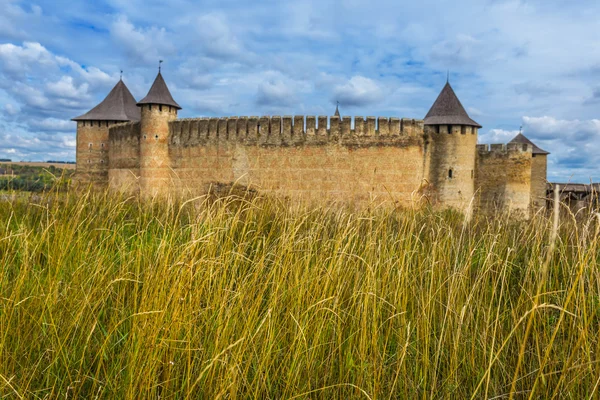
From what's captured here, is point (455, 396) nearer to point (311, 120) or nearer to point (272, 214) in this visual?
point (272, 214)

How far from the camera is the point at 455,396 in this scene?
1.94 meters

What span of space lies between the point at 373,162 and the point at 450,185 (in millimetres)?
3474

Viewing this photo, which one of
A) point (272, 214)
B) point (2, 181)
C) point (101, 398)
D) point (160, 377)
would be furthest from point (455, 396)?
point (2, 181)

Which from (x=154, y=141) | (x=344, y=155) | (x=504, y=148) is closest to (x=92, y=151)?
(x=154, y=141)

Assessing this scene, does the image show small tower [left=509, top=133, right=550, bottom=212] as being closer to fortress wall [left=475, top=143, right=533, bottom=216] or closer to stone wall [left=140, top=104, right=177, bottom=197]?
fortress wall [left=475, top=143, right=533, bottom=216]

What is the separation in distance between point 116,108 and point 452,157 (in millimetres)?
20214

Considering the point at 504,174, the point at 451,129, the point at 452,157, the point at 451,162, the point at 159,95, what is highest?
the point at 159,95

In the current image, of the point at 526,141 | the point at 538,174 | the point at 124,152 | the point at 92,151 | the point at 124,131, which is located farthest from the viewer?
the point at 92,151

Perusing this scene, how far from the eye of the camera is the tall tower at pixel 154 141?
851 inches

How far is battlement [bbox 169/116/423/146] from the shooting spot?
60.7 ft

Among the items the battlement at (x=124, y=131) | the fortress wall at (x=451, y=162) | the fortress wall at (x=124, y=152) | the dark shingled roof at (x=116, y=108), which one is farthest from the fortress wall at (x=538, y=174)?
the dark shingled roof at (x=116, y=108)

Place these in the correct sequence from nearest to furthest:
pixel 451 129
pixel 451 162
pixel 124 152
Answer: pixel 451 162, pixel 451 129, pixel 124 152

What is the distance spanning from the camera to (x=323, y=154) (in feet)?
62.1

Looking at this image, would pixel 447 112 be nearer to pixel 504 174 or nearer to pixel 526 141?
pixel 504 174
